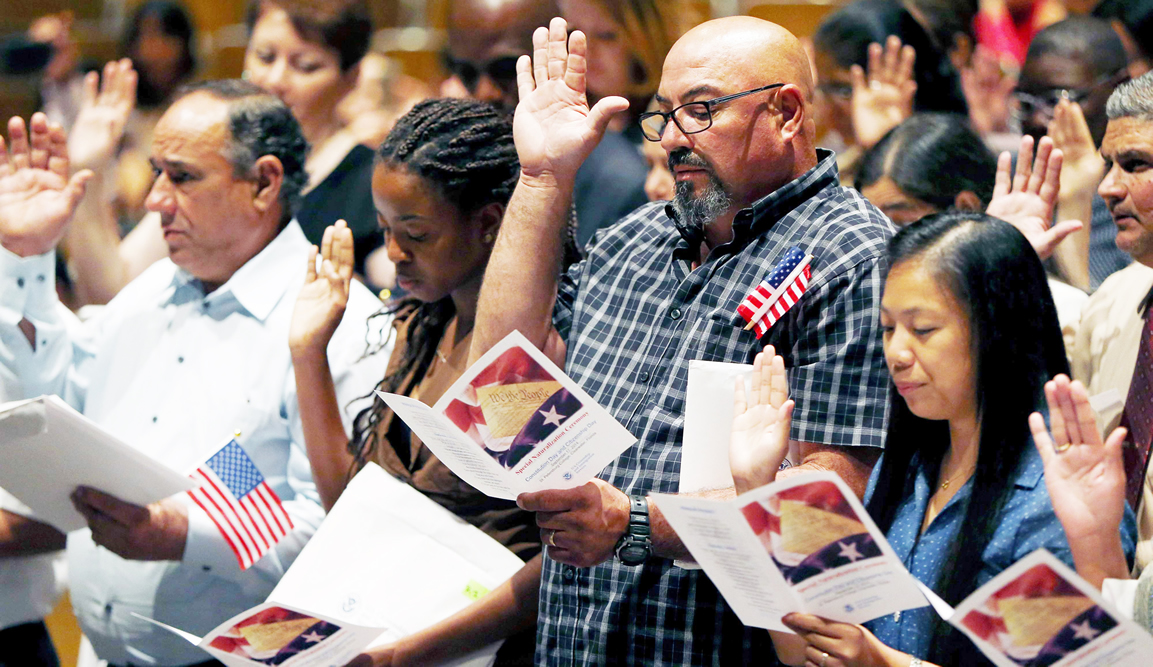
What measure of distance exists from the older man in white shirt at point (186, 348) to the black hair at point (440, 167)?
0.13 meters

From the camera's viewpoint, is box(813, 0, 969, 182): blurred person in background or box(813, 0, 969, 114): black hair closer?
box(813, 0, 969, 182): blurred person in background

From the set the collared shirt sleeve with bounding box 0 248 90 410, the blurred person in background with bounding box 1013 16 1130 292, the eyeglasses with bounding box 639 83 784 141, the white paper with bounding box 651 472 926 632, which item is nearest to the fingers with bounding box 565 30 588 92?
the eyeglasses with bounding box 639 83 784 141

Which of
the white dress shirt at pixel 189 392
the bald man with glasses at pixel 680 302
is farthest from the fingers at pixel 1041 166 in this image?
the white dress shirt at pixel 189 392

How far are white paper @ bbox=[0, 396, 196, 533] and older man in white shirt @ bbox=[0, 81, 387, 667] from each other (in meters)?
0.07

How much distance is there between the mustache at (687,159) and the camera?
6.70 ft

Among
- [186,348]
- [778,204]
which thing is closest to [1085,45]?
[778,204]

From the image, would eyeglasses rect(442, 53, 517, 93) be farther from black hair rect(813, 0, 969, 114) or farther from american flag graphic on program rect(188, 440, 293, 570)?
american flag graphic on program rect(188, 440, 293, 570)

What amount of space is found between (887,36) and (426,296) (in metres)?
1.90

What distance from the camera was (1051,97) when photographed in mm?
3234

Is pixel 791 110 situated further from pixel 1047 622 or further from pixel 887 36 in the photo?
pixel 887 36

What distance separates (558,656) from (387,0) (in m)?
4.94

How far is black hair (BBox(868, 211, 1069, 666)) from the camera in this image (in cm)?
174

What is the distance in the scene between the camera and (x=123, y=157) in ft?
19.1

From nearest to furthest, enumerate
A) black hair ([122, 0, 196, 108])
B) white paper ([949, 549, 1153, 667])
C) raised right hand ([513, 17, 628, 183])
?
white paper ([949, 549, 1153, 667]) < raised right hand ([513, 17, 628, 183]) < black hair ([122, 0, 196, 108])
